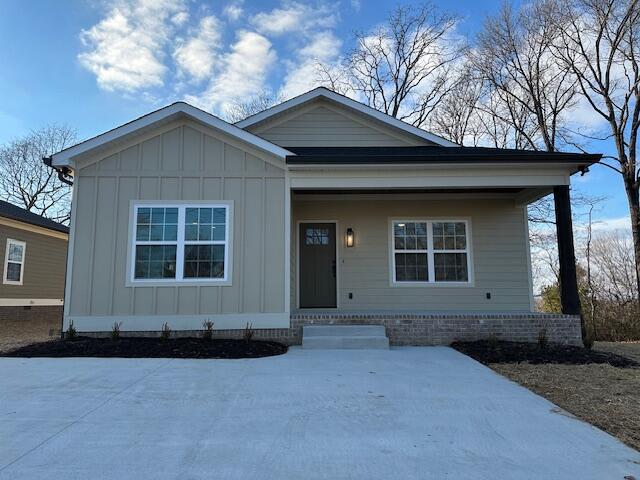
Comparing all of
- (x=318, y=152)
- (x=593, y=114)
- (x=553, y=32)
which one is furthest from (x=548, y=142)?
(x=318, y=152)

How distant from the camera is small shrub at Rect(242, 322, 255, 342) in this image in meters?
7.32

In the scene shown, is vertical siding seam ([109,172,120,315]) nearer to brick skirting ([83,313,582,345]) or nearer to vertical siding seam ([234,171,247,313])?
vertical siding seam ([234,171,247,313])

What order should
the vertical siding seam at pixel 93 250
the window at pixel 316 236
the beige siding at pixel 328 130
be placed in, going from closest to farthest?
the vertical siding seam at pixel 93 250 → the window at pixel 316 236 → the beige siding at pixel 328 130

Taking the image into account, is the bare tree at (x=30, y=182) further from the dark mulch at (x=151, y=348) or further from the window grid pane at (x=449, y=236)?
the window grid pane at (x=449, y=236)

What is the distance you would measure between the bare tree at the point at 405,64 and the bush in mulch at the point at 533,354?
15770mm

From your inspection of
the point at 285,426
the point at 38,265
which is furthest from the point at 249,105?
the point at 285,426

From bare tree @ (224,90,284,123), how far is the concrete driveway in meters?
21.5

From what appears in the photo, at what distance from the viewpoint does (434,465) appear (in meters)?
2.95

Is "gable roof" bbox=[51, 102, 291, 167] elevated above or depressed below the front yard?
above

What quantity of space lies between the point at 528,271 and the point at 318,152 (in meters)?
5.18

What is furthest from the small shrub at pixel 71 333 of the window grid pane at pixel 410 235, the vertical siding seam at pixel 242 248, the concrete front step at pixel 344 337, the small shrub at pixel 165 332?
the window grid pane at pixel 410 235

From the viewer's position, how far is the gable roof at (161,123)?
7.52 metres

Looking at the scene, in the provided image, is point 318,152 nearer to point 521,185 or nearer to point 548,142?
point 521,185

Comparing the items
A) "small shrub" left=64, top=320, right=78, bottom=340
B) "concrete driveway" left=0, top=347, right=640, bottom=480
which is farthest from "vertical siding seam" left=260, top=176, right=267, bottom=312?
"small shrub" left=64, top=320, right=78, bottom=340
